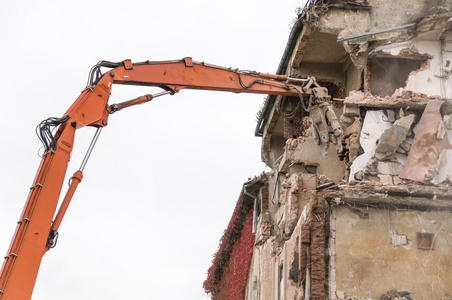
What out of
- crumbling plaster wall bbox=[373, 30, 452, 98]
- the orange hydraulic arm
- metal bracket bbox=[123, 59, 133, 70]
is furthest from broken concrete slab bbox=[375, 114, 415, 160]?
metal bracket bbox=[123, 59, 133, 70]

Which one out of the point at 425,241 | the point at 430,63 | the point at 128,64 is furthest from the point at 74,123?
the point at 430,63

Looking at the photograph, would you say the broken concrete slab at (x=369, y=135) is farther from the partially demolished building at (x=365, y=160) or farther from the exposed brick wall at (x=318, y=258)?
the exposed brick wall at (x=318, y=258)

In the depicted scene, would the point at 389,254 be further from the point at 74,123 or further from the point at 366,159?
the point at 74,123

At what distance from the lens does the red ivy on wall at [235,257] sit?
1053 inches

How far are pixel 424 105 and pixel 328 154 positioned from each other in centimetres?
441

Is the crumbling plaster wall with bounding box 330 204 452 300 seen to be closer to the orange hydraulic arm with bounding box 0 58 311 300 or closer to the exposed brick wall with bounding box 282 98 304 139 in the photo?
the orange hydraulic arm with bounding box 0 58 311 300

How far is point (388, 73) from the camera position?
1977 cm

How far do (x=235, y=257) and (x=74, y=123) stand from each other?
1176 cm

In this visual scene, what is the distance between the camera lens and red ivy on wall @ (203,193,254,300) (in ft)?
87.8

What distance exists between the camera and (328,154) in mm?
22062

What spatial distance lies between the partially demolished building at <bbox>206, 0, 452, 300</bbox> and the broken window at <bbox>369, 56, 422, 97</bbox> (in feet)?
0.08

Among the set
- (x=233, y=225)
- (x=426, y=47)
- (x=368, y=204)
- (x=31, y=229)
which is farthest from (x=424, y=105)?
(x=233, y=225)

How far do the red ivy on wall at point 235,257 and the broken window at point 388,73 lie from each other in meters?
8.14

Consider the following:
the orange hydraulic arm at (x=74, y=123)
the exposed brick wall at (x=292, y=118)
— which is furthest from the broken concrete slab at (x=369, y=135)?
the exposed brick wall at (x=292, y=118)
